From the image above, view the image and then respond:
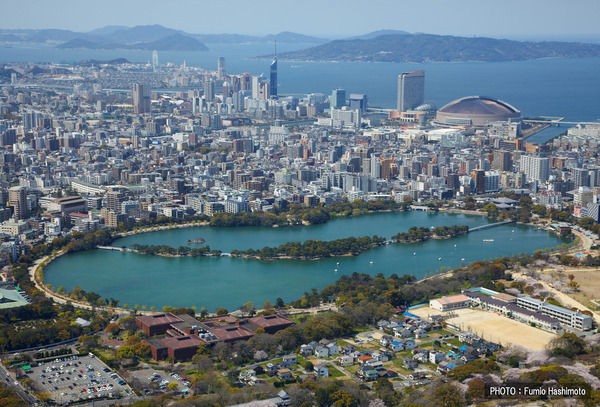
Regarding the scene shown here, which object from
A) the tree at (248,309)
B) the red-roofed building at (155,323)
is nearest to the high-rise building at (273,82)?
the tree at (248,309)

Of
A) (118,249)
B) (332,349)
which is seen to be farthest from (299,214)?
(332,349)

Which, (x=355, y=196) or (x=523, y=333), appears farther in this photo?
(x=355, y=196)

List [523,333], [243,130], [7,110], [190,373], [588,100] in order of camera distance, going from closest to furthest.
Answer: [190,373], [523,333], [243,130], [7,110], [588,100]

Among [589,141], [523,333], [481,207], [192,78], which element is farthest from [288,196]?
[192,78]

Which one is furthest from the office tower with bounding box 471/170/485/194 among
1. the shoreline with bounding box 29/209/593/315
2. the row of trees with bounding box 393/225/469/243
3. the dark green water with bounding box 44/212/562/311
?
the row of trees with bounding box 393/225/469/243

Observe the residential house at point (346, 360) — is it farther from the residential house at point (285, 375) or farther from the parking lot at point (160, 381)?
the parking lot at point (160, 381)

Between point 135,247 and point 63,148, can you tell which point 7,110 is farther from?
point 135,247
